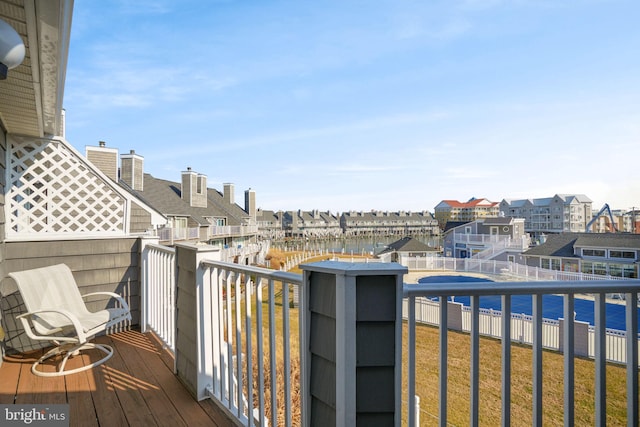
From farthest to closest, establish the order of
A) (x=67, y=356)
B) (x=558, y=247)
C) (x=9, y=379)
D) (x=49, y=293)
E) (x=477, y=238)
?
(x=477, y=238) → (x=558, y=247) → (x=49, y=293) → (x=67, y=356) → (x=9, y=379)

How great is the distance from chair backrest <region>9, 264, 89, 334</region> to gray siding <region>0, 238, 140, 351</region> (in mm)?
446

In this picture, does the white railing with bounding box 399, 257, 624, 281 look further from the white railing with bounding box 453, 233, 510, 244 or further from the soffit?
the soffit

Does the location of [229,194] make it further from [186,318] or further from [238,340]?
[238,340]

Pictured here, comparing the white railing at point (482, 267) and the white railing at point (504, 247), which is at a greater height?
the white railing at point (504, 247)

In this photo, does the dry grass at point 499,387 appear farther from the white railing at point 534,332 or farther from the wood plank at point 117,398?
the wood plank at point 117,398

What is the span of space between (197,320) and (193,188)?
20.9 m

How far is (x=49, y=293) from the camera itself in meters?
2.99

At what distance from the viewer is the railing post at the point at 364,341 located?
1.19 m

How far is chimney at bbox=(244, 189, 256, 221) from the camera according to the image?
31.0m

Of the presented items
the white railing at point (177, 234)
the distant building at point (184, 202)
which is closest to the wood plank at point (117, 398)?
the distant building at point (184, 202)

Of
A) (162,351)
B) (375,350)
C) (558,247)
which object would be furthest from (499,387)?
(558,247)

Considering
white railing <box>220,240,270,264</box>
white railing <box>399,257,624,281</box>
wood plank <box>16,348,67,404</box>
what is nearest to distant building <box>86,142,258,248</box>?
white railing <box>220,240,270,264</box>

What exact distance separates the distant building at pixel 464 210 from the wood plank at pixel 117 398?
73.5 metres

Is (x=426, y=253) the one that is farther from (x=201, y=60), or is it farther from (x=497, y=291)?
(x=497, y=291)
